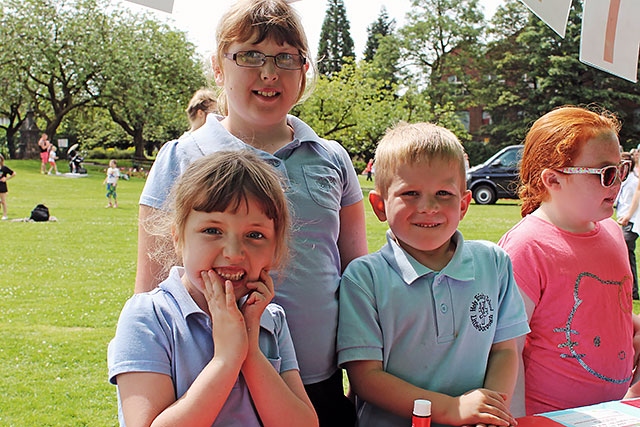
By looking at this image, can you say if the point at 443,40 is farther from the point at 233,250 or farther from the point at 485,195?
the point at 233,250

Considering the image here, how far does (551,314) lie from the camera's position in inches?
83.1

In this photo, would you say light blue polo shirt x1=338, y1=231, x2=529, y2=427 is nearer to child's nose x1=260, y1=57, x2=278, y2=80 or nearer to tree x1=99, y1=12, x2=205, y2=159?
child's nose x1=260, y1=57, x2=278, y2=80

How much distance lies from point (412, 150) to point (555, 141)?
27.4 inches

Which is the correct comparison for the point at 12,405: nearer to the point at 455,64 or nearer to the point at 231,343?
the point at 231,343

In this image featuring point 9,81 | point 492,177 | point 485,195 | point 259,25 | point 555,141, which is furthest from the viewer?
point 9,81

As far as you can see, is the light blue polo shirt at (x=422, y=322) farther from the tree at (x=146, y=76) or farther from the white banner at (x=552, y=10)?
the tree at (x=146, y=76)

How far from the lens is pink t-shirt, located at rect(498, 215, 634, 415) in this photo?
2.08 meters

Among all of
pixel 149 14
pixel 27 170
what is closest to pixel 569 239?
pixel 27 170

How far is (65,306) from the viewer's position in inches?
270

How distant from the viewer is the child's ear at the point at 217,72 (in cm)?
194

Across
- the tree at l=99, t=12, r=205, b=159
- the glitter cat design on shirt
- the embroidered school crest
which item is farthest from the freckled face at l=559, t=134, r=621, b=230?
the tree at l=99, t=12, r=205, b=159

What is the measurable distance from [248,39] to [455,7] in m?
48.2

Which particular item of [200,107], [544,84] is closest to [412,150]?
[200,107]

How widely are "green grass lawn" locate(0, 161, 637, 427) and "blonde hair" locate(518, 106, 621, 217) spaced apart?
3144mm
